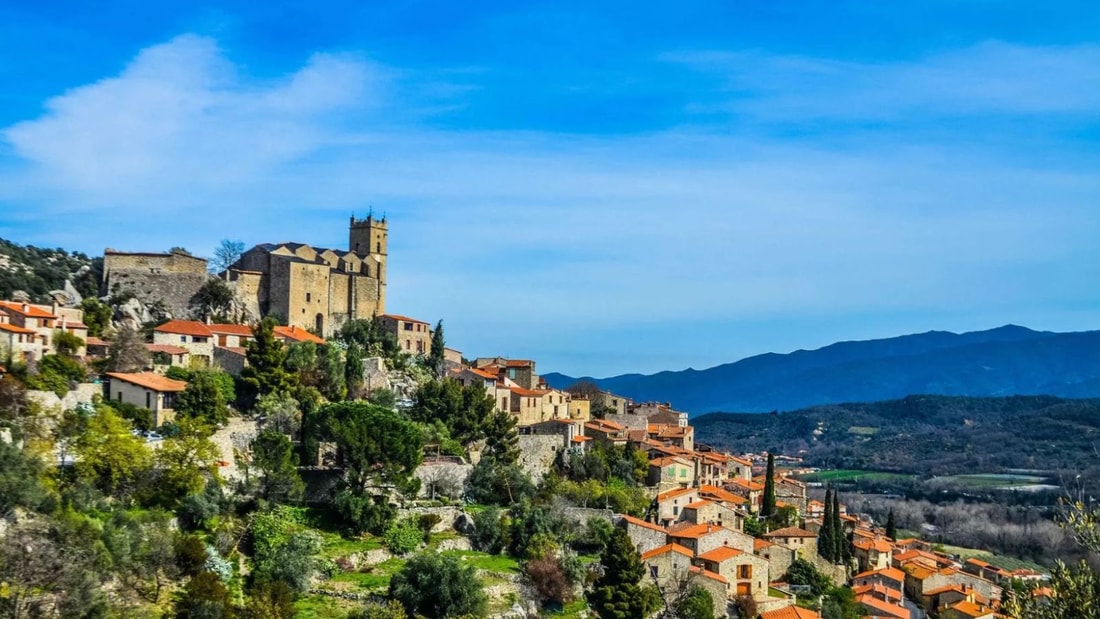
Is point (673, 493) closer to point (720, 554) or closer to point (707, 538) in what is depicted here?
point (707, 538)

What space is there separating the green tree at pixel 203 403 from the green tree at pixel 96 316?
8312 millimetres

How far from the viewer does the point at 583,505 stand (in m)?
52.6

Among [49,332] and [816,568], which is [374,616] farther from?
[816,568]

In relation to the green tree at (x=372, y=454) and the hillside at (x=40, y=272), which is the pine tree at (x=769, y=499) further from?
the hillside at (x=40, y=272)

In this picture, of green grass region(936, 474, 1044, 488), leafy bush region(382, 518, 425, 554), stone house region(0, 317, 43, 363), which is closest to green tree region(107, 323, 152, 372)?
stone house region(0, 317, 43, 363)

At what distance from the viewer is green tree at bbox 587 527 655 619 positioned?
4272cm

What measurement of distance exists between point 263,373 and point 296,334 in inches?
368

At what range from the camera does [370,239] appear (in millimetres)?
72562

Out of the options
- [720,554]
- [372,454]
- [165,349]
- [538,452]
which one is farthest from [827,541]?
[165,349]

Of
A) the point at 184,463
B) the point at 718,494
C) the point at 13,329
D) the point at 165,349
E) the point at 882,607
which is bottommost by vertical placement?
the point at 882,607

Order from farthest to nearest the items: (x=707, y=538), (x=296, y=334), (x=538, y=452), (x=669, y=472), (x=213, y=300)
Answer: (x=669, y=472), (x=213, y=300), (x=296, y=334), (x=538, y=452), (x=707, y=538)

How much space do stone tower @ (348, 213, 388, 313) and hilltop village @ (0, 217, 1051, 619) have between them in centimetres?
104

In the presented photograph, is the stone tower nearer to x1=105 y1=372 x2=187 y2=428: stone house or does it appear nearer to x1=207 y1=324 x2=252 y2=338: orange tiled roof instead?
x1=207 y1=324 x2=252 y2=338: orange tiled roof

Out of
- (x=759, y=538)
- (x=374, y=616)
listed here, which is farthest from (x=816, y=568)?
(x=374, y=616)
